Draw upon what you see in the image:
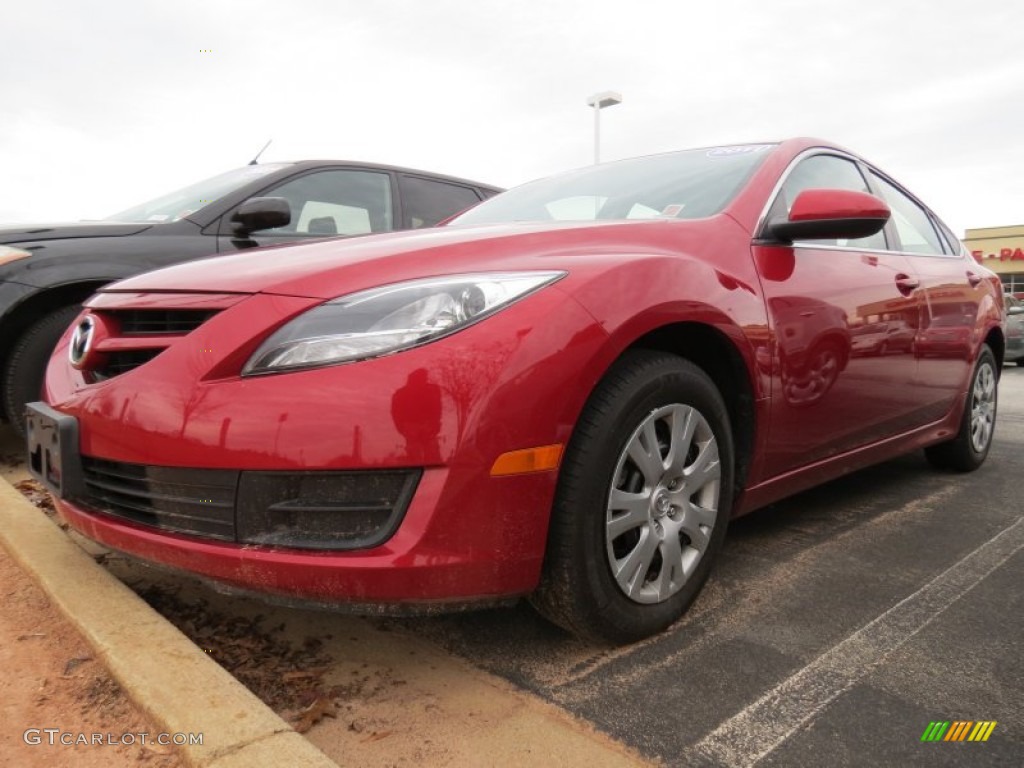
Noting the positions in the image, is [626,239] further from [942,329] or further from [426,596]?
[942,329]

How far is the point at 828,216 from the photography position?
7.77 feet

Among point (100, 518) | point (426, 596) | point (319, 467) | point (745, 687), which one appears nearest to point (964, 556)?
point (745, 687)

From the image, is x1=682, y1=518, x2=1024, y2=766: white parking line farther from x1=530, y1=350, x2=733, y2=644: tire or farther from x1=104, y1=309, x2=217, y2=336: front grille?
x1=104, y1=309, x2=217, y2=336: front grille

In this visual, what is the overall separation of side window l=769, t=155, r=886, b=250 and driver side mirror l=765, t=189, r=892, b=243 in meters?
0.11

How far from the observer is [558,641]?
6.59 ft

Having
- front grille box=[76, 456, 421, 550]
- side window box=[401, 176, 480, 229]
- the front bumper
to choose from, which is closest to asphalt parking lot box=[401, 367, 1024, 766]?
the front bumper

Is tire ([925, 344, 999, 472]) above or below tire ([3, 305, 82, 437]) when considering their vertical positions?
below

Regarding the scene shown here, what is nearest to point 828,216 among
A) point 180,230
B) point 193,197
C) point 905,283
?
point 905,283

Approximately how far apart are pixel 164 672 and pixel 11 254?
2477 mm

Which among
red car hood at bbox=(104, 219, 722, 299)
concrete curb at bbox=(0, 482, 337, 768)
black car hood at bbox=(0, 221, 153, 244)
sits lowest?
concrete curb at bbox=(0, 482, 337, 768)

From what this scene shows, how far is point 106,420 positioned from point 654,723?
145cm

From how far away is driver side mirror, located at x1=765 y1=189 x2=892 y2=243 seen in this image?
237 cm

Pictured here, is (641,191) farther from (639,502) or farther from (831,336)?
(639,502)

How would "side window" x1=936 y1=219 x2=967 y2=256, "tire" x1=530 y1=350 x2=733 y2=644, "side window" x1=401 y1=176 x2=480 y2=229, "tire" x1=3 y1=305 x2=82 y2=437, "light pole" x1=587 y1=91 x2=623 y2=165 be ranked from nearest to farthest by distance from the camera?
"tire" x1=530 y1=350 x2=733 y2=644 → "tire" x1=3 y1=305 x2=82 y2=437 → "side window" x1=936 y1=219 x2=967 y2=256 → "side window" x1=401 y1=176 x2=480 y2=229 → "light pole" x1=587 y1=91 x2=623 y2=165
